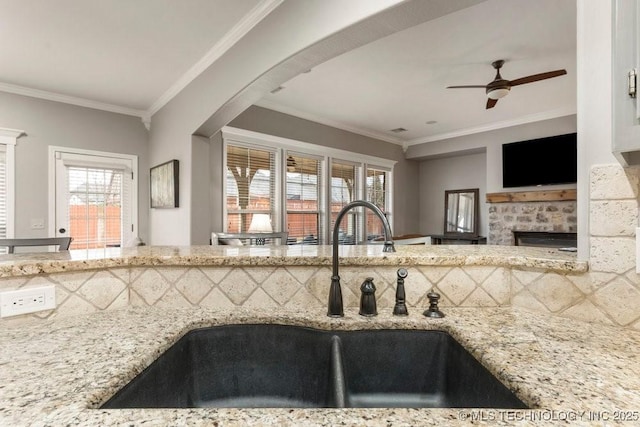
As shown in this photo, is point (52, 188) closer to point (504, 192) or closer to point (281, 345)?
point (281, 345)

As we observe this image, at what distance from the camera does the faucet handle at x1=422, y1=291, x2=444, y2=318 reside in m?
1.00

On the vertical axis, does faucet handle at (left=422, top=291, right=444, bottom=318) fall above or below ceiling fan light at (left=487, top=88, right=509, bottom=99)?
below

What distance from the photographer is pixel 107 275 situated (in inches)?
42.2

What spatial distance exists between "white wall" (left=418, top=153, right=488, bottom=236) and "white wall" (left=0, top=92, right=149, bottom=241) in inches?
222

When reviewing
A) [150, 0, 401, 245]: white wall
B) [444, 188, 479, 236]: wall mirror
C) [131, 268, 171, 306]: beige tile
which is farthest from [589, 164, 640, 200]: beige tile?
[444, 188, 479, 236]: wall mirror

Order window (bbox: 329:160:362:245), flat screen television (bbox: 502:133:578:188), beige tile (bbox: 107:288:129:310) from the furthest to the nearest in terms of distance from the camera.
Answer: window (bbox: 329:160:362:245) → flat screen television (bbox: 502:133:578:188) → beige tile (bbox: 107:288:129:310)

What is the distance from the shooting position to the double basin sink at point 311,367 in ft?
3.02

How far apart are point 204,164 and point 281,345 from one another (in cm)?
294

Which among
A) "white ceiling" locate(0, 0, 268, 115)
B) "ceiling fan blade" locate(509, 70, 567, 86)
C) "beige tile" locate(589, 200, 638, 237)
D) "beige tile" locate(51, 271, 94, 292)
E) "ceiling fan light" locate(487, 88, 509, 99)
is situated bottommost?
"beige tile" locate(51, 271, 94, 292)

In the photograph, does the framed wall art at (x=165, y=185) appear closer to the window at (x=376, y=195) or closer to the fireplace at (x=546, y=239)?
the window at (x=376, y=195)

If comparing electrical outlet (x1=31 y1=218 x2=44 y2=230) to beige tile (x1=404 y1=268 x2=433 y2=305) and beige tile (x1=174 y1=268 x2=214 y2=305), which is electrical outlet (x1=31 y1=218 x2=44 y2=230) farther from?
beige tile (x1=404 y1=268 x2=433 y2=305)

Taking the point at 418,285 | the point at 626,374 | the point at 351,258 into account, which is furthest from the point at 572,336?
the point at 351,258

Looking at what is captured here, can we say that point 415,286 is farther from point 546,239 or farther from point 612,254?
point 546,239

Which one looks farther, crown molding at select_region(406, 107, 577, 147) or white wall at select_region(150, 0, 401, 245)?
crown molding at select_region(406, 107, 577, 147)
